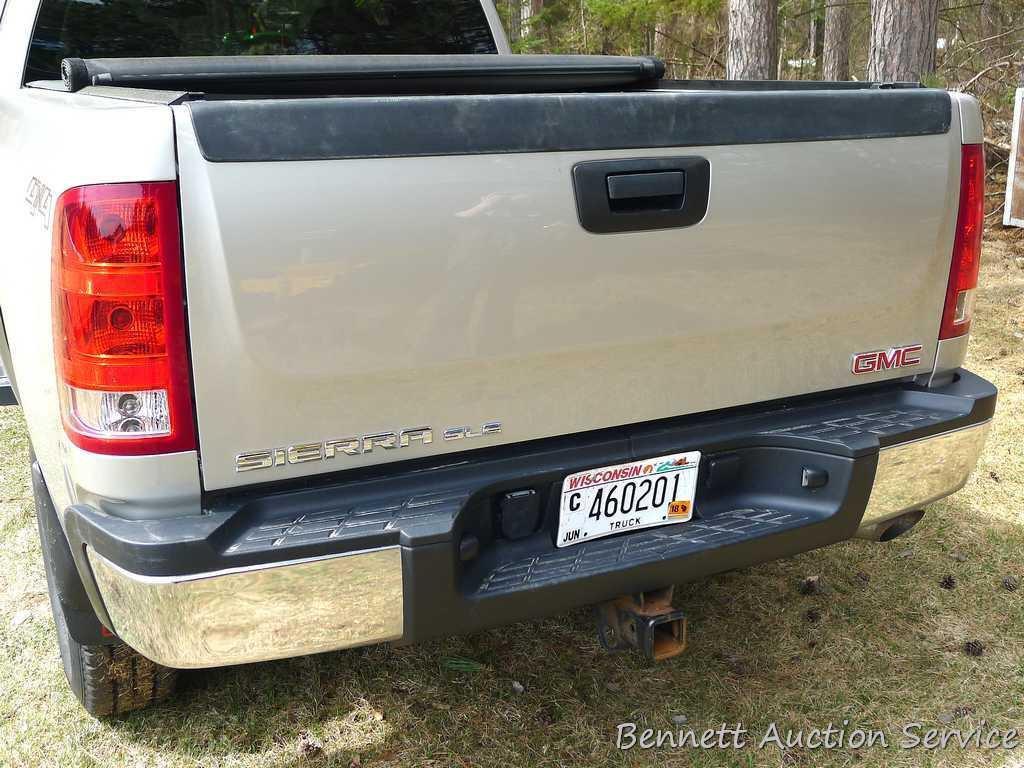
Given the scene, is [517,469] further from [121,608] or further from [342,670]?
[342,670]

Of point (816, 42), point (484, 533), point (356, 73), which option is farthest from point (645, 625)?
point (816, 42)

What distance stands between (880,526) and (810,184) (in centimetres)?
92

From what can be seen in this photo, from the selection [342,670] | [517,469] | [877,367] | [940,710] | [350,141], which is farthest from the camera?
[342,670]

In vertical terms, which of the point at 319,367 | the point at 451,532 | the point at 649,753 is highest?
the point at 319,367

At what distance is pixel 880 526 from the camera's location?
239 centimetres

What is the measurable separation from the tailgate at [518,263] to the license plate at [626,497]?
121 millimetres

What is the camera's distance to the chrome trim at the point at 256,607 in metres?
1.70

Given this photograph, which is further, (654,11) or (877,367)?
(654,11)

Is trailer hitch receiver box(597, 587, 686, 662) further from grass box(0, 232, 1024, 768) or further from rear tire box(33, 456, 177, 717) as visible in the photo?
rear tire box(33, 456, 177, 717)

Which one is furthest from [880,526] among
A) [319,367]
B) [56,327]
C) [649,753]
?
[56,327]

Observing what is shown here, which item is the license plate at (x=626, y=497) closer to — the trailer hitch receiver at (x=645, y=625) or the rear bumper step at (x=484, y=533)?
the rear bumper step at (x=484, y=533)

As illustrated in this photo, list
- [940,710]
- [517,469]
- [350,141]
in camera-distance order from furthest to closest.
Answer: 1. [940,710]
2. [517,469]
3. [350,141]

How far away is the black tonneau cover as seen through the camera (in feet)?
7.86

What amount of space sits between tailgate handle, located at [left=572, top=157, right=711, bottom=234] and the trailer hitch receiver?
88 cm
